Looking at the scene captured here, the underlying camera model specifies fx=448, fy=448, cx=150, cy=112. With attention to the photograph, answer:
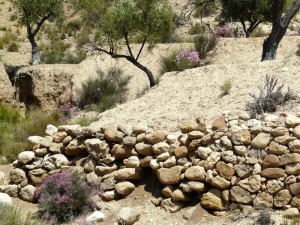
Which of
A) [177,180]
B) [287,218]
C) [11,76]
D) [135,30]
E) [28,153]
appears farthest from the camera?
[11,76]

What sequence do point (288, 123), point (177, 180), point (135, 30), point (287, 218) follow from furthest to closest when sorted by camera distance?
point (135, 30) → point (177, 180) → point (288, 123) → point (287, 218)

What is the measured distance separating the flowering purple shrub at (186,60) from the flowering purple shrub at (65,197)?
7.63 m

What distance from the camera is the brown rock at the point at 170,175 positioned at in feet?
22.1

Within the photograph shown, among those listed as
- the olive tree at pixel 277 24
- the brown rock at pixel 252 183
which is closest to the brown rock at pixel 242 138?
the brown rock at pixel 252 183

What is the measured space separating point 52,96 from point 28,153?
7.83 meters

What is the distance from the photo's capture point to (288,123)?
6.27 meters

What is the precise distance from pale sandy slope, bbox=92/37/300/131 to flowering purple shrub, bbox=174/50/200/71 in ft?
9.58

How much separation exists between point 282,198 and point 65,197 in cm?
326

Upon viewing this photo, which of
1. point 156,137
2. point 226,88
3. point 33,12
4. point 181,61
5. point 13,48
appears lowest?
point 13,48

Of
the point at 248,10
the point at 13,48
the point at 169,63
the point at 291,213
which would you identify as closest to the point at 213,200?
the point at 291,213

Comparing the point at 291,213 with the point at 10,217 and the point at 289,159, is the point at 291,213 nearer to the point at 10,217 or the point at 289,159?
the point at 289,159

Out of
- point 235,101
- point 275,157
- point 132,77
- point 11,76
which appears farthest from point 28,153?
point 11,76

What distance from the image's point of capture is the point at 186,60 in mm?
14305

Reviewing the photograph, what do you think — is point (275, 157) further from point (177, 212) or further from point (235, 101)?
point (235, 101)
